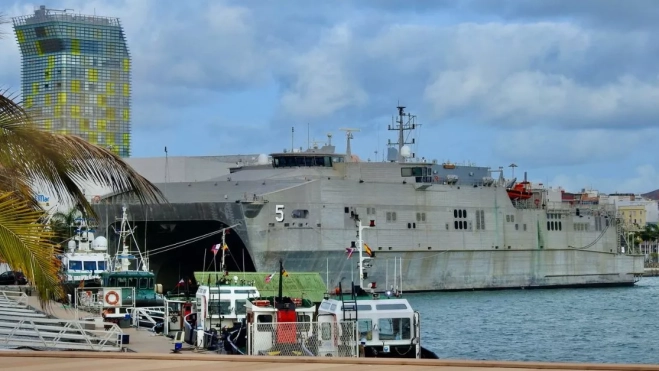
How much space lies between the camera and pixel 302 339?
22.7 meters

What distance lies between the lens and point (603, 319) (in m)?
45.1

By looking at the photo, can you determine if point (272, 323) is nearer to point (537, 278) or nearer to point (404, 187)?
point (404, 187)

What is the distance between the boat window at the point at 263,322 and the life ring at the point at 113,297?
9.53 metres

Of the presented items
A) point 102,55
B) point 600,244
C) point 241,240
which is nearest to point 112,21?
point 102,55

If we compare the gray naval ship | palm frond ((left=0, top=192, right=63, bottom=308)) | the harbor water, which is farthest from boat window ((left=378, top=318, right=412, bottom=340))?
the gray naval ship

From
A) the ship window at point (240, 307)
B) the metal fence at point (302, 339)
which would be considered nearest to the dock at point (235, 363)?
the metal fence at point (302, 339)

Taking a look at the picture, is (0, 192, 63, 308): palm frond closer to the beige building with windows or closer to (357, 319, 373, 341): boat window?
(357, 319, 373, 341): boat window

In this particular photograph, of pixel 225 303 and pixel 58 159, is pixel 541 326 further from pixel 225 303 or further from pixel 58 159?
pixel 58 159

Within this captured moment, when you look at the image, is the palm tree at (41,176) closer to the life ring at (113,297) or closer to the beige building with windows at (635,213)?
the life ring at (113,297)

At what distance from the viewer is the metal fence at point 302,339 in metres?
22.2

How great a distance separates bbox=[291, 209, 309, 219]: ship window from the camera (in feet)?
191

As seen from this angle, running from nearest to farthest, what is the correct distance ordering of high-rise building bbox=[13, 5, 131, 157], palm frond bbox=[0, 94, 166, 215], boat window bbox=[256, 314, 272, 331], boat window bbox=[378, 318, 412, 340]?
palm frond bbox=[0, 94, 166, 215], boat window bbox=[256, 314, 272, 331], boat window bbox=[378, 318, 412, 340], high-rise building bbox=[13, 5, 131, 157]

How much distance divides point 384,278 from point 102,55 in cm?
12228

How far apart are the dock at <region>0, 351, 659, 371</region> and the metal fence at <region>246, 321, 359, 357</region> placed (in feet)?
32.6
